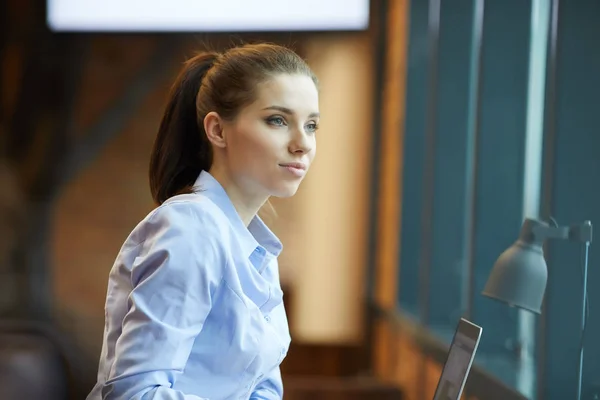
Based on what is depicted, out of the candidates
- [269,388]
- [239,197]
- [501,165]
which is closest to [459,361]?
[269,388]

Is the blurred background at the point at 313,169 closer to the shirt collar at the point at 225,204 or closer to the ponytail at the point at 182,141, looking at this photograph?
the ponytail at the point at 182,141

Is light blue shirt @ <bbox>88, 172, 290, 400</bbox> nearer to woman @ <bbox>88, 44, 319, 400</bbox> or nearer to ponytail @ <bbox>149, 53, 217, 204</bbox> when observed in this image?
woman @ <bbox>88, 44, 319, 400</bbox>

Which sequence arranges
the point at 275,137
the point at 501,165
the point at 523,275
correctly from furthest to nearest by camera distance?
the point at 501,165 < the point at 523,275 < the point at 275,137

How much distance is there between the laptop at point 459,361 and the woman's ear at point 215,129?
587 mm

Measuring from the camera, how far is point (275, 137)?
1.74 metres

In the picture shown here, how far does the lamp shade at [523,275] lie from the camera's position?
217cm

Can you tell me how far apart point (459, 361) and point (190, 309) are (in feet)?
1.85

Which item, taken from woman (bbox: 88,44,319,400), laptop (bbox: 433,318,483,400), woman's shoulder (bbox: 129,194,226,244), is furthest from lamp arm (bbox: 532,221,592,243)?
woman's shoulder (bbox: 129,194,226,244)

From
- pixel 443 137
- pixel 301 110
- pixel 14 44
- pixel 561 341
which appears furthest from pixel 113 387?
pixel 14 44

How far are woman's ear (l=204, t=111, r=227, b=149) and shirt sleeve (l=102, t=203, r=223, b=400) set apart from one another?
278mm

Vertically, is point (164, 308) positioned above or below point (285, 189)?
below

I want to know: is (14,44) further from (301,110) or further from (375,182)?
(301,110)

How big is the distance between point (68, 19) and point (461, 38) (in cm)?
314

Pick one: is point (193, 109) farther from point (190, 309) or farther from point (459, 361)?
point (459, 361)
